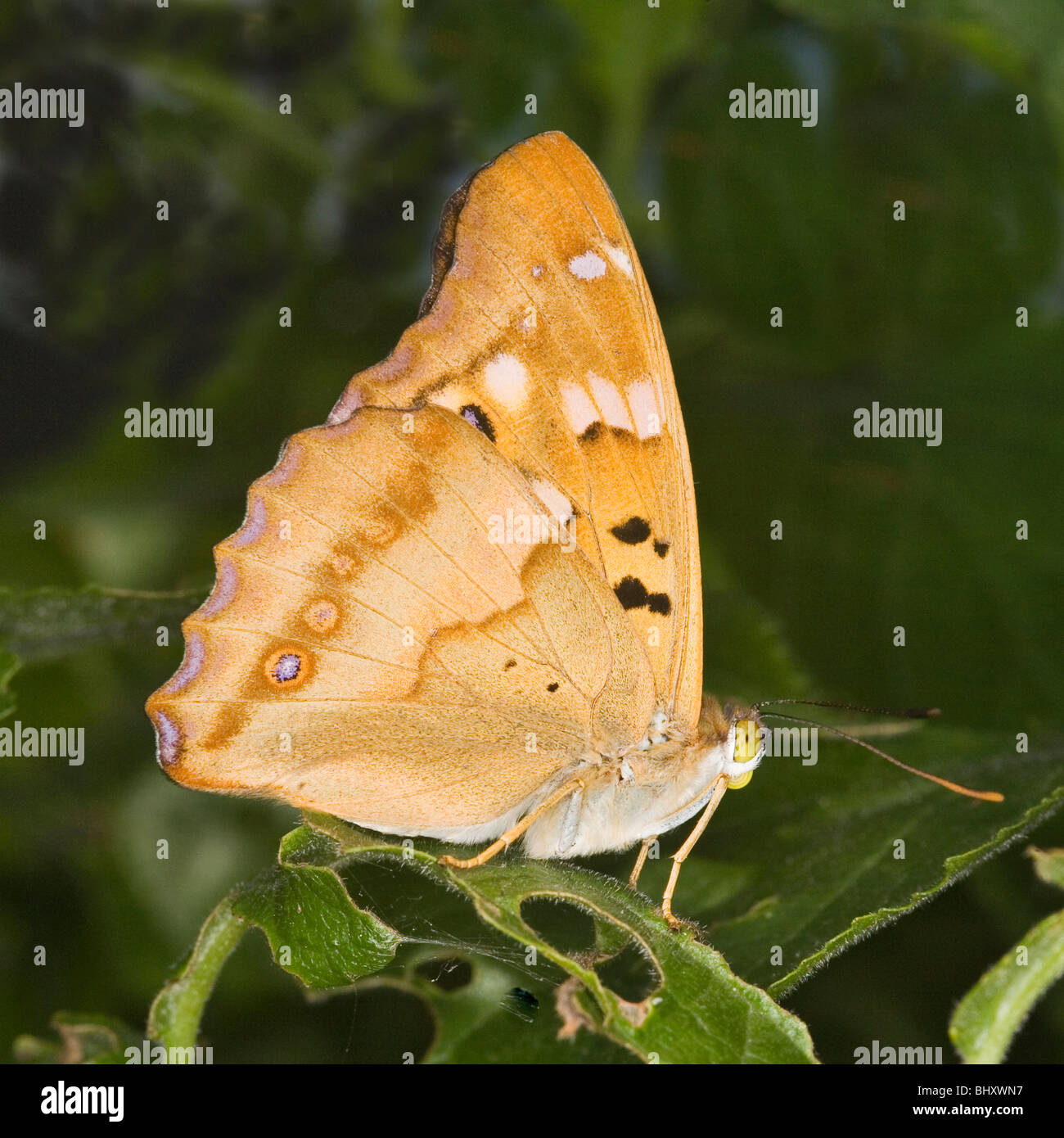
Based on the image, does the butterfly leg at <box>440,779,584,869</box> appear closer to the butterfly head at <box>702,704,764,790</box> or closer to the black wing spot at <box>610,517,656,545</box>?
the butterfly head at <box>702,704,764,790</box>

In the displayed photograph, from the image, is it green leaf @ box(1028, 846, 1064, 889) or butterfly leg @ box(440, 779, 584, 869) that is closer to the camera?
green leaf @ box(1028, 846, 1064, 889)

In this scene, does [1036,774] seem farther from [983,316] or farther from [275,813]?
[275,813]

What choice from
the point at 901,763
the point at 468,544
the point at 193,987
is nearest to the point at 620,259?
the point at 468,544

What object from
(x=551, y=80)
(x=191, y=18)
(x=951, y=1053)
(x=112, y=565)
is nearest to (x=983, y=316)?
(x=551, y=80)

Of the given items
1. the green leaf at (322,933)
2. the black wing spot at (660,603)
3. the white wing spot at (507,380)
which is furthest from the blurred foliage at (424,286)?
the green leaf at (322,933)

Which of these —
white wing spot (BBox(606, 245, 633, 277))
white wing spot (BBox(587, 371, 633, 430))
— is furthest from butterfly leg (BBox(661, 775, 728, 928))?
white wing spot (BBox(606, 245, 633, 277))

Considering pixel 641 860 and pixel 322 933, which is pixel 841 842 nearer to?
pixel 641 860
